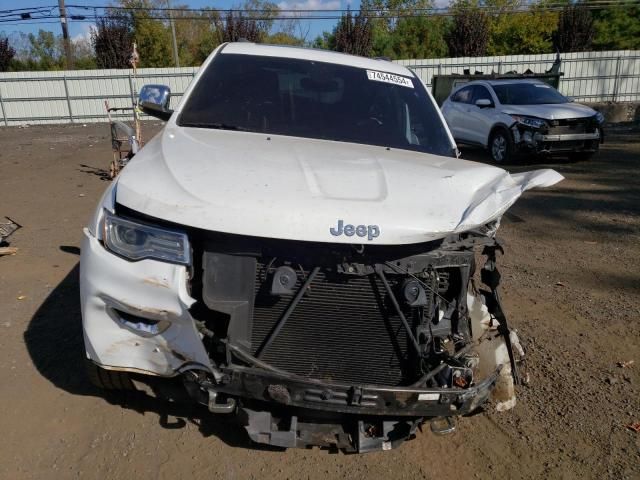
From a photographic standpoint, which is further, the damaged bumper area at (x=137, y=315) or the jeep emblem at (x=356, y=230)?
the damaged bumper area at (x=137, y=315)

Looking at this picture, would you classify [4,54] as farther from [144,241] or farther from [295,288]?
[295,288]

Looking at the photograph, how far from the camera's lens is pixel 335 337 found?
2504 millimetres

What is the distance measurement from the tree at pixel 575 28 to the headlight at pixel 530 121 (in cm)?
2567

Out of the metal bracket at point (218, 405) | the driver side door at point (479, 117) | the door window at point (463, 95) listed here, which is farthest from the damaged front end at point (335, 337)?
the door window at point (463, 95)

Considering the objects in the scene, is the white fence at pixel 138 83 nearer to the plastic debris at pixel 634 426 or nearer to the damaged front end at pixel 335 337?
the damaged front end at pixel 335 337

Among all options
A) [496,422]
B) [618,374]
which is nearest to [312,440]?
[496,422]

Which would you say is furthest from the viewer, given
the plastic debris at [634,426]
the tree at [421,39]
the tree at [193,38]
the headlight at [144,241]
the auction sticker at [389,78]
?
the tree at [193,38]

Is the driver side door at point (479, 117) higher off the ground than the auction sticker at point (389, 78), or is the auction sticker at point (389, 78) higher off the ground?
the auction sticker at point (389, 78)

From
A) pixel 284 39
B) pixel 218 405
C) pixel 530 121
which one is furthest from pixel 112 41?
pixel 218 405

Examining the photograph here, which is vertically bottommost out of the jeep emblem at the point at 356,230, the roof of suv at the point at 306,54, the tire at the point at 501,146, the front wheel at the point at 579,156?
the front wheel at the point at 579,156

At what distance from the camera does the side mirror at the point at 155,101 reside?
13.4 feet

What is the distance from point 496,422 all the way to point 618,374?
1053mm

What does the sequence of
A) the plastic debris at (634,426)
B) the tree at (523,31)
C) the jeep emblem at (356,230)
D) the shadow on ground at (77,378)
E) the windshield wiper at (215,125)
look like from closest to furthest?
the jeep emblem at (356,230)
the shadow on ground at (77,378)
the plastic debris at (634,426)
the windshield wiper at (215,125)
the tree at (523,31)

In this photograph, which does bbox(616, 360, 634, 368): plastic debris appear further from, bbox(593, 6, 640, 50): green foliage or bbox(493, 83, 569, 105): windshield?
bbox(593, 6, 640, 50): green foliage
